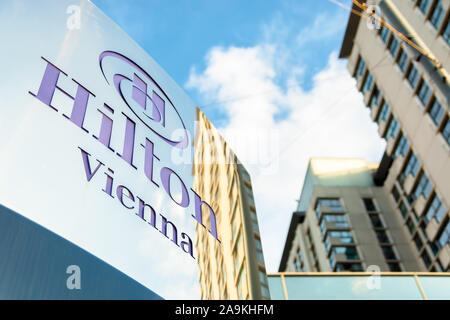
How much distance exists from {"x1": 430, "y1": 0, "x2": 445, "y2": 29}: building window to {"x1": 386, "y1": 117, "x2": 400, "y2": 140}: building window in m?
11.3

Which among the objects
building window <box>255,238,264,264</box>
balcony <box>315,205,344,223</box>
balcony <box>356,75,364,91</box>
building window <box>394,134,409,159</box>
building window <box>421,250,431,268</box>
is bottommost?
building window <box>255,238,264,264</box>

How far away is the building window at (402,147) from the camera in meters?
39.9

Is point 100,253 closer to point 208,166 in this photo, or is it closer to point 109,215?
point 109,215

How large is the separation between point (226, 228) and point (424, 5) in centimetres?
3164

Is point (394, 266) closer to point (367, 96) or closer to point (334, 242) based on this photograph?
point (334, 242)

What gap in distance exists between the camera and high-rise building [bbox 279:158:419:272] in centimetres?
5331

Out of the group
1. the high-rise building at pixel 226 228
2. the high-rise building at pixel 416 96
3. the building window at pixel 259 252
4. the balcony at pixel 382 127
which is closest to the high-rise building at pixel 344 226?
the high-rise building at pixel 416 96

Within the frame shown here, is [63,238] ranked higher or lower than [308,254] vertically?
lower

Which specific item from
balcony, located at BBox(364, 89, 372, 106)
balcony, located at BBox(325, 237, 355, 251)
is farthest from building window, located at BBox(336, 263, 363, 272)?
balcony, located at BBox(364, 89, 372, 106)

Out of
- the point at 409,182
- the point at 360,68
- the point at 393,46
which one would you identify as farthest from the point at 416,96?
the point at 360,68

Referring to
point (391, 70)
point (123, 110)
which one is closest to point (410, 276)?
point (123, 110)

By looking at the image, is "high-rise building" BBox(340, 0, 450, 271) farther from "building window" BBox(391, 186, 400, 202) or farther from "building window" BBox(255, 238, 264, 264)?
"building window" BBox(255, 238, 264, 264)

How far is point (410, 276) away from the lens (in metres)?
10.9
